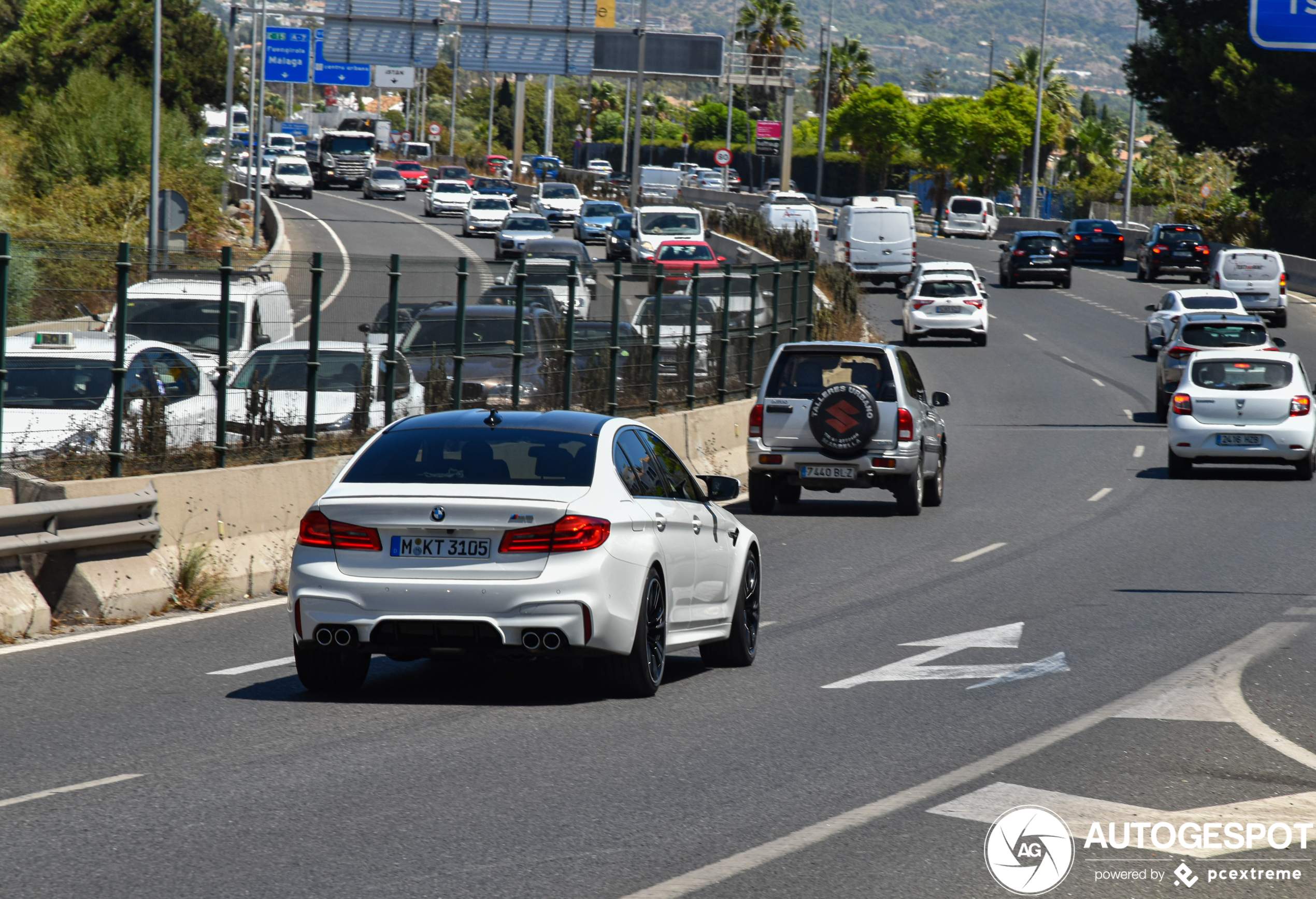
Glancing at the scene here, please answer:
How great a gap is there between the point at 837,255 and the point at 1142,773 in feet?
162

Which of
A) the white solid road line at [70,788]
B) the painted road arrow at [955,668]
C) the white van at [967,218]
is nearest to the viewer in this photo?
the white solid road line at [70,788]

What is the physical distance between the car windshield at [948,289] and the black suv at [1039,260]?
51.8 ft

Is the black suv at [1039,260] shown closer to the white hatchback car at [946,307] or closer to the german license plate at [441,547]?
the white hatchback car at [946,307]

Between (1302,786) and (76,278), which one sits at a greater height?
(76,278)

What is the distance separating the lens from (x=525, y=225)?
196 feet

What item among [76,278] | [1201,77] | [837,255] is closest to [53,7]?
[837,255]

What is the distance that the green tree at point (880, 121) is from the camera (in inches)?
4574

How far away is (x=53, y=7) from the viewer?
7431cm

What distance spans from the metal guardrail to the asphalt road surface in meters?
0.67

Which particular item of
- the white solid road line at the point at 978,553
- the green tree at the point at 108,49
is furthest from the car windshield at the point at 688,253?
the white solid road line at the point at 978,553

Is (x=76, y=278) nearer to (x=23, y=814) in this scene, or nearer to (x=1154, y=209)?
(x=23, y=814)

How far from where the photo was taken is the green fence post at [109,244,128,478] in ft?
43.5

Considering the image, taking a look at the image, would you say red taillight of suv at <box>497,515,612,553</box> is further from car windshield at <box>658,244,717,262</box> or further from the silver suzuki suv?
car windshield at <box>658,244,717,262</box>

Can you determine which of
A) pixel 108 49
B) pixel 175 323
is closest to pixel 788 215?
pixel 108 49
